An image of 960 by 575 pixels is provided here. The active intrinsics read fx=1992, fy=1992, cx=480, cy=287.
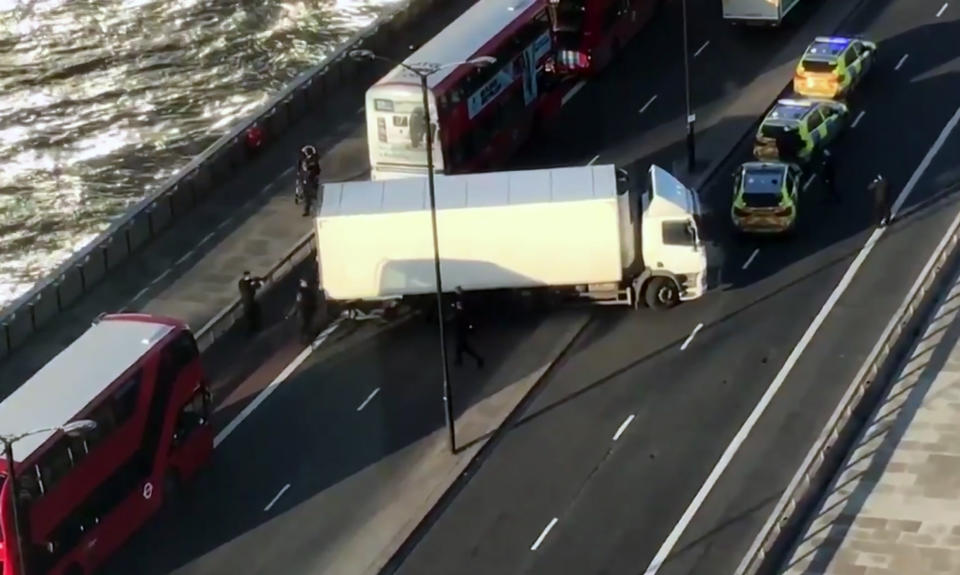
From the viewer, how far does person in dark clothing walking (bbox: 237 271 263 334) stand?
44.1 m

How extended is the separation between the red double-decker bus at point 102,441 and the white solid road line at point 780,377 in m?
9.53

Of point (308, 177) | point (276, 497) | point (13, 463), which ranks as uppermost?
point (13, 463)

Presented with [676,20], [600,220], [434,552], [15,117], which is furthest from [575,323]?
[15,117]

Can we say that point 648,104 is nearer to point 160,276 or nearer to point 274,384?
point 160,276

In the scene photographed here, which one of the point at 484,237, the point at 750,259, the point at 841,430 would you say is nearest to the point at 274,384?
the point at 484,237

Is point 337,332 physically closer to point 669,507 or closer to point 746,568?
point 669,507

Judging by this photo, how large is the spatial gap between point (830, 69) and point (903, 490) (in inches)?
765

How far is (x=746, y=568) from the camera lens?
32.9 metres

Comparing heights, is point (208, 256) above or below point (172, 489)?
above

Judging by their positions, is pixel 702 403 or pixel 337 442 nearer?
pixel 337 442

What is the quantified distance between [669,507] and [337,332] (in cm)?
1043

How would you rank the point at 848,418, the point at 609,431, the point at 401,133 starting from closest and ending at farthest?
1. the point at 848,418
2. the point at 609,431
3. the point at 401,133

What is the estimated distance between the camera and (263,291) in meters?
45.9

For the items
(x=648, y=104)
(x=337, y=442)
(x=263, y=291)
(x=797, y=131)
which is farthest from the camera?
(x=648, y=104)
